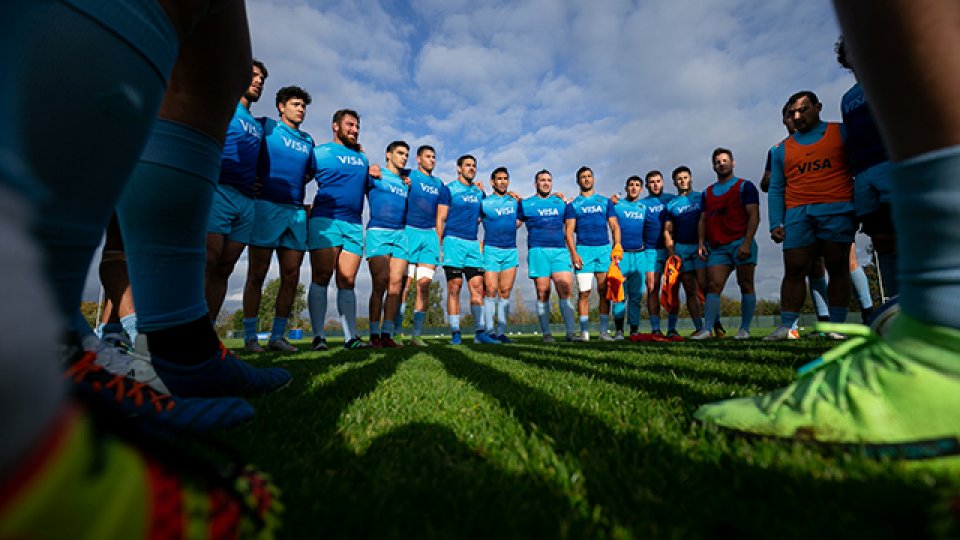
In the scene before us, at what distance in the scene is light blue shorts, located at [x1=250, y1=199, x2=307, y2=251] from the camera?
505 centimetres

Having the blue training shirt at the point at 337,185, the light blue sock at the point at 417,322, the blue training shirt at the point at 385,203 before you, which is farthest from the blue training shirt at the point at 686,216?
the blue training shirt at the point at 337,185

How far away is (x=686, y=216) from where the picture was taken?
7586 millimetres

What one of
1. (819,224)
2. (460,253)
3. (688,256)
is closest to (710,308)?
(688,256)

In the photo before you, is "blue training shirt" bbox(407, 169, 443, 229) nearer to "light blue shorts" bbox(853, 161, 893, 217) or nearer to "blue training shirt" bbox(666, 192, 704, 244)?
"blue training shirt" bbox(666, 192, 704, 244)

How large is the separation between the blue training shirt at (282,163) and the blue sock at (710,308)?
6097mm

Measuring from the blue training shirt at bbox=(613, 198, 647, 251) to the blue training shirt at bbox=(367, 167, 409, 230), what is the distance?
4.31 meters

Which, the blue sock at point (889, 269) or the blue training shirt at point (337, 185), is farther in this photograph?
the blue training shirt at point (337, 185)

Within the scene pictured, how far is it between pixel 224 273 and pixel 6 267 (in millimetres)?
4905

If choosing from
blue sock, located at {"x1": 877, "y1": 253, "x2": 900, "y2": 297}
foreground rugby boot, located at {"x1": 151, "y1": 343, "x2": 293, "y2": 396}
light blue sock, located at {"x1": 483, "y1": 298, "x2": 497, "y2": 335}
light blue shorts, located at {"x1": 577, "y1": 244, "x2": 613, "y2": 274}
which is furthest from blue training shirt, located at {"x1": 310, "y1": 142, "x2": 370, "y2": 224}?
blue sock, located at {"x1": 877, "y1": 253, "x2": 900, "y2": 297}

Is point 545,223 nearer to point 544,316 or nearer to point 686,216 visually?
point 544,316

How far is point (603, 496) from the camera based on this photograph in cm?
71

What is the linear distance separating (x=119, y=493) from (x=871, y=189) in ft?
17.7

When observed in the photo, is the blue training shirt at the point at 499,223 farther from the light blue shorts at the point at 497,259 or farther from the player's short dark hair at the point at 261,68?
the player's short dark hair at the point at 261,68

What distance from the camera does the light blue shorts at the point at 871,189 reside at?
3812 millimetres
